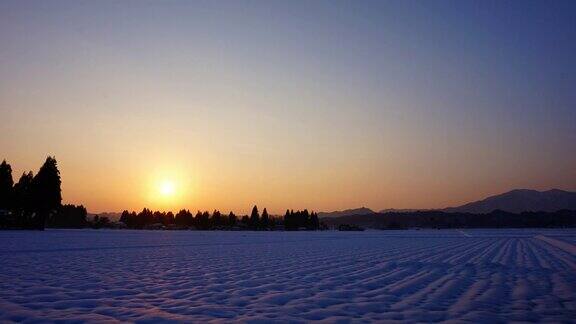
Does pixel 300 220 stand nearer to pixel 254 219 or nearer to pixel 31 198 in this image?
pixel 254 219

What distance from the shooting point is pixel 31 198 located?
64.4 meters

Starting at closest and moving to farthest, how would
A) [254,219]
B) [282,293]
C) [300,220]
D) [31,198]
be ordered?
1. [282,293]
2. [31,198]
3. [254,219]
4. [300,220]

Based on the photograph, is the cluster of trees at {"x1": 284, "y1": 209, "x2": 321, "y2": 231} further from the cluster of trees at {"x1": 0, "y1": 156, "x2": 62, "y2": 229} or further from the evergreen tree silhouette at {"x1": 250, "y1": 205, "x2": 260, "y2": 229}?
the cluster of trees at {"x1": 0, "y1": 156, "x2": 62, "y2": 229}

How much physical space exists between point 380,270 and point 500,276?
333 cm

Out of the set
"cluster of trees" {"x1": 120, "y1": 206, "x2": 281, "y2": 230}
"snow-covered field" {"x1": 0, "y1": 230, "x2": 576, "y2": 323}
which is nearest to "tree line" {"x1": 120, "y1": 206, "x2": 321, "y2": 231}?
"cluster of trees" {"x1": 120, "y1": 206, "x2": 281, "y2": 230}

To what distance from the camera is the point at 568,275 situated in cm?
1265

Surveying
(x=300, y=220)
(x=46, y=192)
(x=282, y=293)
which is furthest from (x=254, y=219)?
(x=282, y=293)

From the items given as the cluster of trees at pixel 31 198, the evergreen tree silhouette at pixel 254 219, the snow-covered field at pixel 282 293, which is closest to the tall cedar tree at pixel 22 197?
the cluster of trees at pixel 31 198

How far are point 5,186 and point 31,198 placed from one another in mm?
4523

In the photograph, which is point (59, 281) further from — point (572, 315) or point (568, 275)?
point (568, 275)

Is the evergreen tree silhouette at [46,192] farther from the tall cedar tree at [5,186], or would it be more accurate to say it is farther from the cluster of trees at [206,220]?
the cluster of trees at [206,220]

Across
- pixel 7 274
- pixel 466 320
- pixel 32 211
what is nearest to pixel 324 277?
pixel 466 320

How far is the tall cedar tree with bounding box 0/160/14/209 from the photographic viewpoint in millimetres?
64556

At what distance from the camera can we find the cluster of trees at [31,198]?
64375mm
